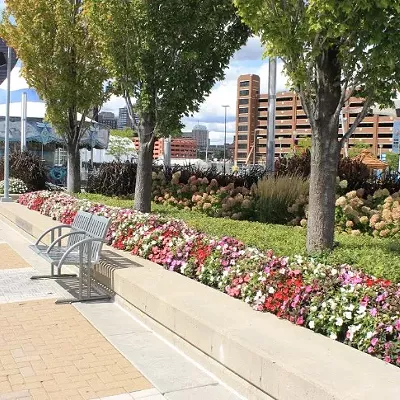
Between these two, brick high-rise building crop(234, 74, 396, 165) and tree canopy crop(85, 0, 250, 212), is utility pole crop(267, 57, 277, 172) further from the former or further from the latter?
brick high-rise building crop(234, 74, 396, 165)

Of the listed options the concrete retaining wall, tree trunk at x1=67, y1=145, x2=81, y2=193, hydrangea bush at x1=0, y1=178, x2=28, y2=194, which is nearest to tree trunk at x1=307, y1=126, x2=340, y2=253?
the concrete retaining wall

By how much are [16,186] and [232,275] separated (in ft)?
53.7

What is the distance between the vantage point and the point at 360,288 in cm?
424

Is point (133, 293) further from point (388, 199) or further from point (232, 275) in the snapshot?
point (388, 199)

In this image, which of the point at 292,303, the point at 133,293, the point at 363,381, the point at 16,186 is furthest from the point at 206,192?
the point at 16,186

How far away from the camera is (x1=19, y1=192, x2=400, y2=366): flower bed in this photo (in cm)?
385

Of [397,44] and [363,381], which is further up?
[397,44]

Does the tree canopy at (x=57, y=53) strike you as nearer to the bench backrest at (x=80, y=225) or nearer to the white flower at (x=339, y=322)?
the bench backrest at (x=80, y=225)

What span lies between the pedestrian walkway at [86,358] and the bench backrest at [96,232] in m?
0.60

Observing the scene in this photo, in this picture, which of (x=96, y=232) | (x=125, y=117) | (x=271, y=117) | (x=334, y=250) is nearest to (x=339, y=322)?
(x=334, y=250)

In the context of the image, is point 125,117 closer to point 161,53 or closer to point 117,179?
point 117,179

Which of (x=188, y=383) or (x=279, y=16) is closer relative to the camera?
(x=188, y=383)

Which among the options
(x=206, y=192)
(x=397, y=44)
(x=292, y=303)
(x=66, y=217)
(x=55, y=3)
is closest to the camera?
(x=292, y=303)

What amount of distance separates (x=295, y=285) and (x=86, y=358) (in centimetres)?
180
